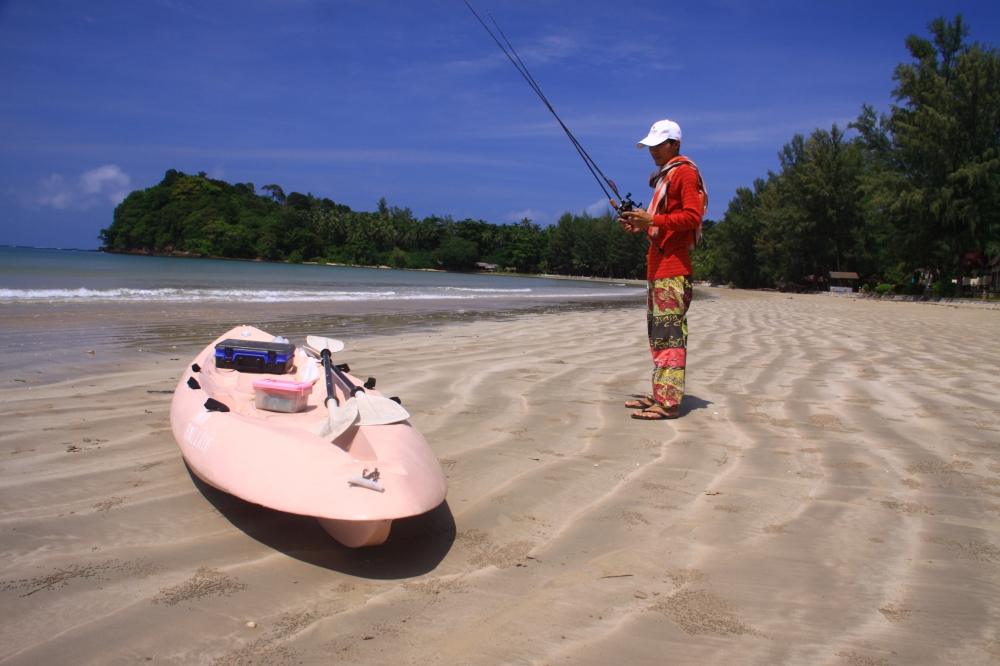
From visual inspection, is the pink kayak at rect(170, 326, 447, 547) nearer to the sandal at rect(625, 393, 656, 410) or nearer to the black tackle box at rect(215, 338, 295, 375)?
the black tackle box at rect(215, 338, 295, 375)

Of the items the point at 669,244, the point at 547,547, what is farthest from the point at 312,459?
the point at 669,244

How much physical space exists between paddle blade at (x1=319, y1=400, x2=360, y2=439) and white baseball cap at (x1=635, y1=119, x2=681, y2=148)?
268 cm

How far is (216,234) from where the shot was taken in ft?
259

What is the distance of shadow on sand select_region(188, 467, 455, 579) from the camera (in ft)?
7.87

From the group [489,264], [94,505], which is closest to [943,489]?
[94,505]

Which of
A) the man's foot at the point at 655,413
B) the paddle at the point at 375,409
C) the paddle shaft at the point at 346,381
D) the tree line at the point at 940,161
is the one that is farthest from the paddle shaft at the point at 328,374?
the tree line at the point at 940,161

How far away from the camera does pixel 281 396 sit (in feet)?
10.8

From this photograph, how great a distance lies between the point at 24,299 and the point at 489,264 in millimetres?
97713

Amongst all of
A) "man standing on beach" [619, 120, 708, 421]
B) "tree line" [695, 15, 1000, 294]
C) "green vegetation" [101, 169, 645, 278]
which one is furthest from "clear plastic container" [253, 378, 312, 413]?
"green vegetation" [101, 169, 645, 278]

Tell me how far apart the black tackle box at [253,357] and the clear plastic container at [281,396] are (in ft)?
2.06

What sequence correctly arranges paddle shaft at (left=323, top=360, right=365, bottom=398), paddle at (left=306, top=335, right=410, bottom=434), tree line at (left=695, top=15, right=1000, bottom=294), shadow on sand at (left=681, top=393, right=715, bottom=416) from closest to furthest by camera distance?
paddle at (left=306, top=335, right=410, bottom=434), paddle shaft at (left=323, top=360, right=365, bottom=398), shadow on sand at (left=681, top=393, right=715, bottom=416), tree line at (left=695, top=15, right=1000, bottom=294)

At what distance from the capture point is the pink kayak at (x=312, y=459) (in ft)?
7.54

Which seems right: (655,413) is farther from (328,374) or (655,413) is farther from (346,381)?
(328,374)

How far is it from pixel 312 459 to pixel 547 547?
927mm
